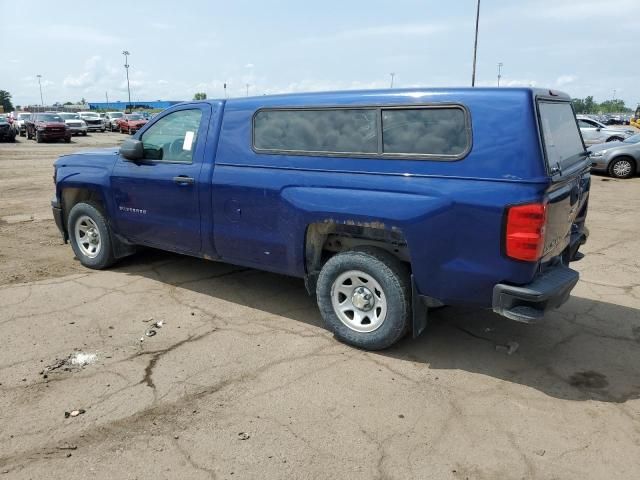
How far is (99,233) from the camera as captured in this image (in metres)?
5.70

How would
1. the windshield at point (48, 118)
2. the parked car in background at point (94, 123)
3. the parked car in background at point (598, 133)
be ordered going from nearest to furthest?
the parked car in background at point (598, 133) → the windshield at point (48, 118) → the parked car in background at point (94, 123)

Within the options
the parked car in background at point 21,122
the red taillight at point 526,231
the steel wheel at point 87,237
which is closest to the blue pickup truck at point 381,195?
the red taillight at point 526,231

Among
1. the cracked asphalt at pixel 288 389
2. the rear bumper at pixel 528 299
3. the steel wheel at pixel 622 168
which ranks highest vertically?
the rear bumper at pixel 528 299

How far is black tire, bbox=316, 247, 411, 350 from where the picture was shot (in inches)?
148

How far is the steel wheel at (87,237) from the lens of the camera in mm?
5828

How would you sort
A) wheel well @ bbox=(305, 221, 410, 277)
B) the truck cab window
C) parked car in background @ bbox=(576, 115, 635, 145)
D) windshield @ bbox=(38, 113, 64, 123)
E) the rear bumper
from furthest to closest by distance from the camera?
1. windshield @ bbox=(38, 113, 64, 123)
2. parked car in background @ bbox=(576, 115, 635, 145)
3. the truck cab window
4. wheel well @ bbox=(305, 221, 410, 277)
5. the rear bumper

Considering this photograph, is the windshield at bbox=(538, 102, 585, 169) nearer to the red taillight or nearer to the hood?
the red taillight

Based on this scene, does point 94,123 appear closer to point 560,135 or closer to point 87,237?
point 87,237

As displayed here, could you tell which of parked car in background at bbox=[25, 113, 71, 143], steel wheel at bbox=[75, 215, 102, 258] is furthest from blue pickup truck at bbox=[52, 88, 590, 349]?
parked car in background at bbox=[25, 113, 71, 143]

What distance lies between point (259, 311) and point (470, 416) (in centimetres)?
224

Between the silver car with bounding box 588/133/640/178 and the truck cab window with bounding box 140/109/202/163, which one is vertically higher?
the truck cab window with bounding box 140/109/202/163

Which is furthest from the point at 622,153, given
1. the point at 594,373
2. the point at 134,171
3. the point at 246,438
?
the point at 246,438

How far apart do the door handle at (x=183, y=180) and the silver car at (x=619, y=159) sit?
45.3ft

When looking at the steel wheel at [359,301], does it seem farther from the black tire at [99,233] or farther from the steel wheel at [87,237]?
the steel wheel at [87,237]
